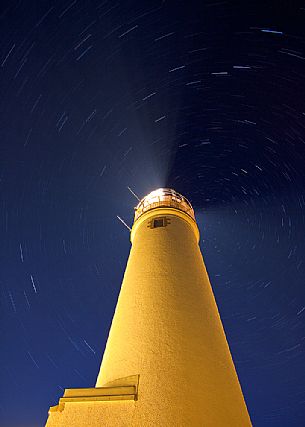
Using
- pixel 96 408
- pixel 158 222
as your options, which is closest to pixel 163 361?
pixel 96 408

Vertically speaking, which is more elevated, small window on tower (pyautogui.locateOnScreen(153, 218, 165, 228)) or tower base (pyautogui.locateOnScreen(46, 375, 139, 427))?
small window on tower (pyautogui.locateOnScreen(153, 218, 165, 228))

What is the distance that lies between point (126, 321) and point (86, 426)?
56.2 inches

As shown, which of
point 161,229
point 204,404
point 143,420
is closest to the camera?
point 143,420

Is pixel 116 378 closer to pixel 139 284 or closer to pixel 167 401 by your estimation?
pixel 167 401

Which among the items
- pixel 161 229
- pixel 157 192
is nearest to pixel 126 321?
pixel 161 229

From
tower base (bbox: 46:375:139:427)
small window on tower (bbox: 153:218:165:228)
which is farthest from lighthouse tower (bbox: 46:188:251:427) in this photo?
small window on tower (bbox: 153:218:165:228)

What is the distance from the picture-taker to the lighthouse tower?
3.12m

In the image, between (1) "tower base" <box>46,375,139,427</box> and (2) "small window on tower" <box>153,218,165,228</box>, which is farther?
(2) "small window on tower" <box>153,218,165,228</box>

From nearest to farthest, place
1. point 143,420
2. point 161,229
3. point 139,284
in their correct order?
point 143,420, point 139,284, point 161,229

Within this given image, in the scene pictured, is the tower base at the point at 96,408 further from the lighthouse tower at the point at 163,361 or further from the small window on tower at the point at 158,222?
the small window on tower at the point at 158,222

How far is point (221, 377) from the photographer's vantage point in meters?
3.64

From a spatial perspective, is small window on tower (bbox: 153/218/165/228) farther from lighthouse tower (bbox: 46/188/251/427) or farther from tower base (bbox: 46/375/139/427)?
tower base (bbox: 46/375/139/427)

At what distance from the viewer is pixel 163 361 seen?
11.6 ft

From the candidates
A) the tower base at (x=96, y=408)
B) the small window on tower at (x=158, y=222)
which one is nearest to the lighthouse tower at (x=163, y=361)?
the tower base at (x=96, y=408)
